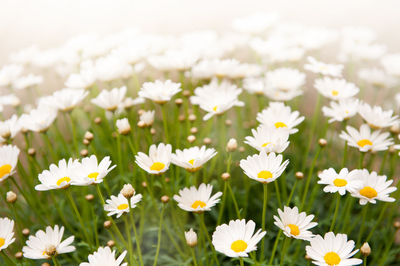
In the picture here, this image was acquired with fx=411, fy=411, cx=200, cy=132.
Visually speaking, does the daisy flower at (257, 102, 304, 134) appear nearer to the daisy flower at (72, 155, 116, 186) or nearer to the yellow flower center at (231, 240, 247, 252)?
the yellow flower center at (231, 240, 247, 252)

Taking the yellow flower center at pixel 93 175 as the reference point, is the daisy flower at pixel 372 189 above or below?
below

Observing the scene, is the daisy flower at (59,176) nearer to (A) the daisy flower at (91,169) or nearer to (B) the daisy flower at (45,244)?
(A) the daisy flower at (91,169)

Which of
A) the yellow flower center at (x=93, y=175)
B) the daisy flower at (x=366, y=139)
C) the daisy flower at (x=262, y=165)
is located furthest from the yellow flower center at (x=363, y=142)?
the yellow flower center at (x=93, y=175)

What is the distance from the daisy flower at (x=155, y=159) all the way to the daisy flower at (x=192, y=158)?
1.6 inches

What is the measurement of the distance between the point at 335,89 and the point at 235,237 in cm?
121

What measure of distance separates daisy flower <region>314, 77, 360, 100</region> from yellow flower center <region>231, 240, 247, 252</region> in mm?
1114

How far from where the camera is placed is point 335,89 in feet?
7.84

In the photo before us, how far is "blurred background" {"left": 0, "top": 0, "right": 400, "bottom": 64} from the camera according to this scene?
553 cm

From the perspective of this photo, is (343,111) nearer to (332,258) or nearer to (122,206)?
(332,258)

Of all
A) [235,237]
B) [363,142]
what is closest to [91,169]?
[235,237]

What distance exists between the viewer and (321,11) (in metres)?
5.95

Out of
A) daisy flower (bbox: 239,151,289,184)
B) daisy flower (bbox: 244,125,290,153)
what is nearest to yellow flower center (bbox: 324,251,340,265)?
daisy flower (bbox: 239,151,289,184)

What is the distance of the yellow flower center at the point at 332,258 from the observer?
153 cm

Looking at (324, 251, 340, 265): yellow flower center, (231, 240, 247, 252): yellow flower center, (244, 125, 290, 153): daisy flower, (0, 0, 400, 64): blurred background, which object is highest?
(244, 125, 290, 153): daisy flower
